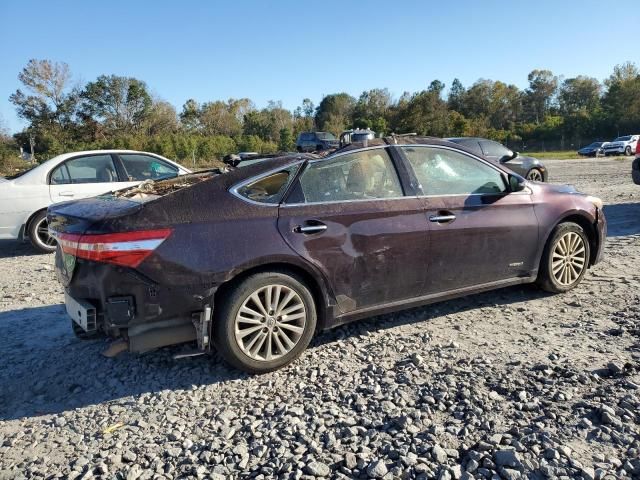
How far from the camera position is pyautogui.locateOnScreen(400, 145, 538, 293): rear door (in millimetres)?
4121

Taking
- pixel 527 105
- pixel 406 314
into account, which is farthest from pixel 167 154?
pixel 527 105

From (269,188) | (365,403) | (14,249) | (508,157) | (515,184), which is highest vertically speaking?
(508,157)

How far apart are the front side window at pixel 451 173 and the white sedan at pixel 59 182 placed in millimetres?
4165

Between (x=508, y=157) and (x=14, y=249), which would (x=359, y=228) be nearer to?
(x=14, y=249)

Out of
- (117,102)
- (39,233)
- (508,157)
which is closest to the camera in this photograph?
(39,233)

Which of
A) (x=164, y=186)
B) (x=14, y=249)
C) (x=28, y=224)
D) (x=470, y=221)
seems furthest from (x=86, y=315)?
(x=14, y=249)

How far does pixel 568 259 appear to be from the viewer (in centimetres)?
488

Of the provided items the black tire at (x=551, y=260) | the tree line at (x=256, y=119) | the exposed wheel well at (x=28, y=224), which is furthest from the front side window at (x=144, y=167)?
the tree line at (x=256, y=119)

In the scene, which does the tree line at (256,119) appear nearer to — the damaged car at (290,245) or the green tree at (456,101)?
the green tree at (456,101)

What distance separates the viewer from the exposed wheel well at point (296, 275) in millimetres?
3400

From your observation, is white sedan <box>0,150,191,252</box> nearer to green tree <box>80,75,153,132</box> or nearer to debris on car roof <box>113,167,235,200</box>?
debris on car roof <box>113,167,235,200</box>

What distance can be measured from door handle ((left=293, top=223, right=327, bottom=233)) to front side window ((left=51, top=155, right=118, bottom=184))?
5837mm

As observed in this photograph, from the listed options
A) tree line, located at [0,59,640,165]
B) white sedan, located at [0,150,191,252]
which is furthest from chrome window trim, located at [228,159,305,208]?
tree line, located at [0,59,640,165]

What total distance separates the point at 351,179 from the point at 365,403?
171 cm
